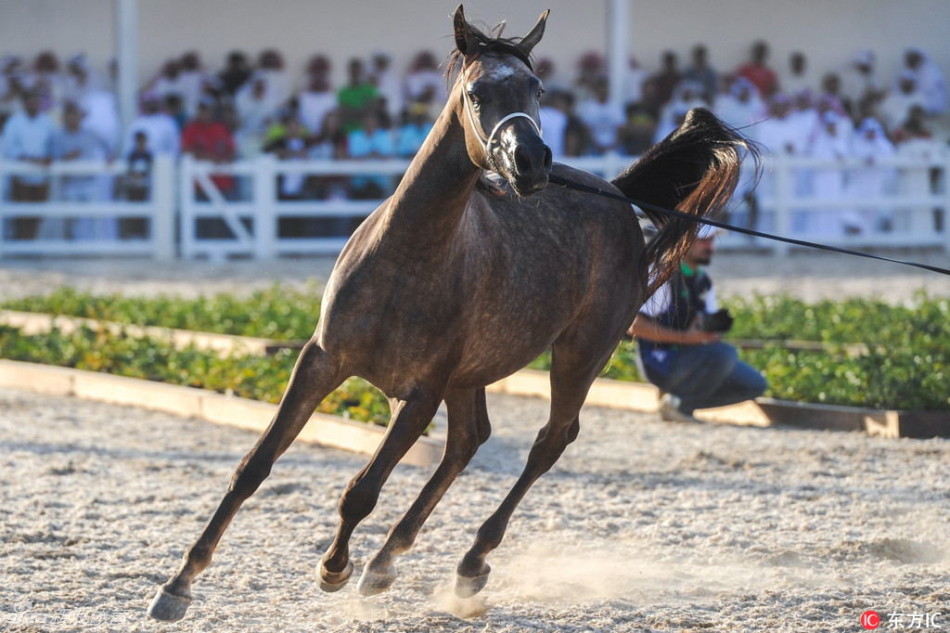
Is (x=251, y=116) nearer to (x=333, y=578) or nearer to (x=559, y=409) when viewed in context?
(x=559, y=409)

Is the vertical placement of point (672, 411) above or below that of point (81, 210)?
below

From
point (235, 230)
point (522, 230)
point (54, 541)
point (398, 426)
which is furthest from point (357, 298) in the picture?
point (235, 230)

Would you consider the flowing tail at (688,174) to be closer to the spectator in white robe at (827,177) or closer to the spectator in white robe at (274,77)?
the spectator in white robe at (827,177)

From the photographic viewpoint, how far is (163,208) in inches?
682

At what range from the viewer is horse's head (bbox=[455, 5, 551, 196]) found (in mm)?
3982

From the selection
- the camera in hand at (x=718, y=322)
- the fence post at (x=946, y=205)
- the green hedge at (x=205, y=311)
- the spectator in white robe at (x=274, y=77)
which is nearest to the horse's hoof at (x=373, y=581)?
the camera in hand at (x=718, y=322)

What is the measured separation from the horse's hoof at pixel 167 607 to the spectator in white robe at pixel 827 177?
15.7 meters

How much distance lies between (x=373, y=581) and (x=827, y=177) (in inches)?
602

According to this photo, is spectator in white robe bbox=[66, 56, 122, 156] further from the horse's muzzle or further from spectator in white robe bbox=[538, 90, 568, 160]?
the horse's muzzle

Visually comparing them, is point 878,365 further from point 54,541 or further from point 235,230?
point 235,230

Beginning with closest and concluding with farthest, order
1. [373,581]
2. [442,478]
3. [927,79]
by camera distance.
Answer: [373,581] < [442,478] < [927,79]

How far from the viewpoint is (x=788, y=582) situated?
506 centimetres

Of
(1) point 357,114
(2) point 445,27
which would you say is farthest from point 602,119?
(1) point 357,114

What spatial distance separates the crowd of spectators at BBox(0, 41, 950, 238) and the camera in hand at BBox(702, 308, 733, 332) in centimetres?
988
